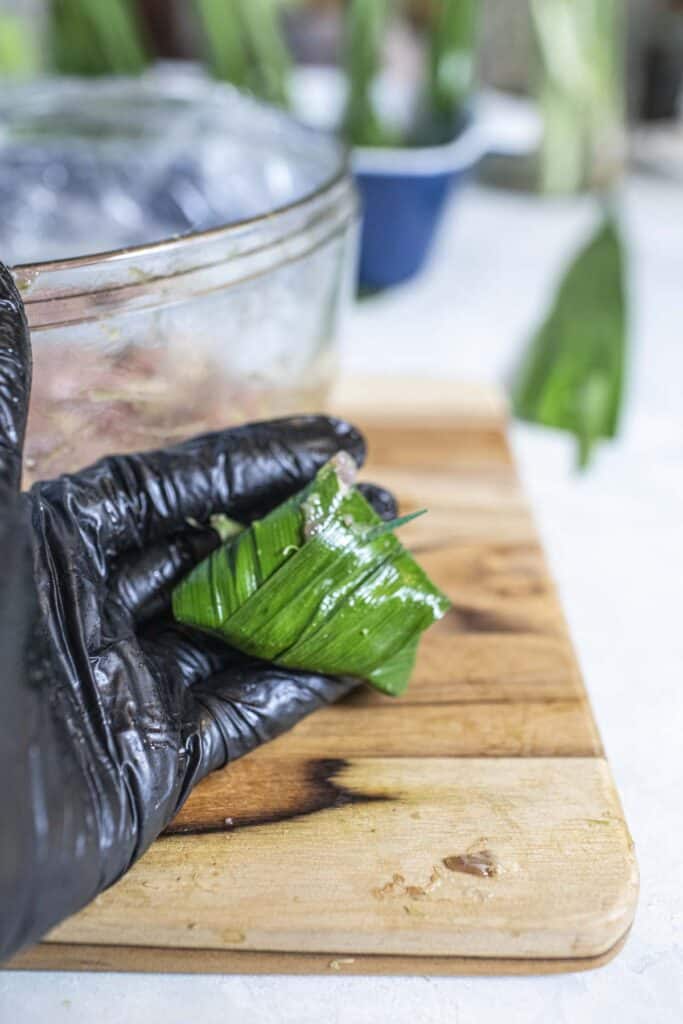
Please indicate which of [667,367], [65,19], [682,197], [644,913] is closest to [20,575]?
[644,913]

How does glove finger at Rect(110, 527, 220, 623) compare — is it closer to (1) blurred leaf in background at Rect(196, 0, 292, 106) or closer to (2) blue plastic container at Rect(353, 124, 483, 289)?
(2) blue plastic container at Rect(353, 124, 483, 289)

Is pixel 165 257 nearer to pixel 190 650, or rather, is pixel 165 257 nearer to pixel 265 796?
pixel 190 650

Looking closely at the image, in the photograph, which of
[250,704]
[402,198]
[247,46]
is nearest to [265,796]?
[250,704]

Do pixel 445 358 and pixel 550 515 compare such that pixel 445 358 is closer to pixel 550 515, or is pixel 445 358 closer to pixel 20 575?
pixel 550 515

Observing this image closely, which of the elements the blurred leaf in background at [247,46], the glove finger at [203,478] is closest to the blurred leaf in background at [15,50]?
the blurred leaf in background at [247,46]

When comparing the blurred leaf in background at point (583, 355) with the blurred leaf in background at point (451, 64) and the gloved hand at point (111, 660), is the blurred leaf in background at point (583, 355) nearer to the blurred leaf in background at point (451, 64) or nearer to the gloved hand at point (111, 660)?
the blurred leaf in background at point (451, 64)

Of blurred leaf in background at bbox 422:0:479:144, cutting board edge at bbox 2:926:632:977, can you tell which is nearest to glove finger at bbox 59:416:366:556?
cutting board edge at bbox 2:926:632:977
